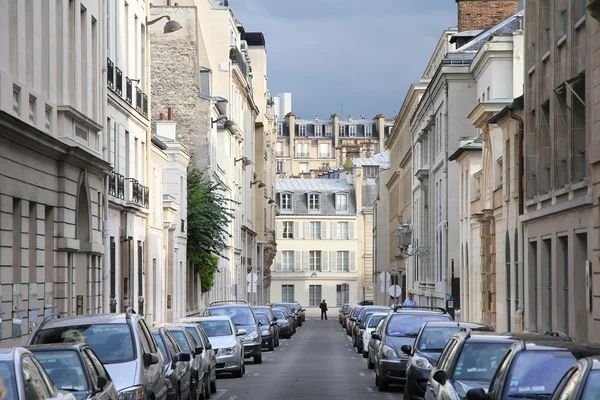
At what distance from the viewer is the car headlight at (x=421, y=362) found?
19578 mm

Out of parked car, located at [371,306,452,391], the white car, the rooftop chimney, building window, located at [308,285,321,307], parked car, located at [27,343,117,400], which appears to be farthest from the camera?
building window, located at [308,285,321,307]

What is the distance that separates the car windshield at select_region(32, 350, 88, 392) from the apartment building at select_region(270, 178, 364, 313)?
10792 cm

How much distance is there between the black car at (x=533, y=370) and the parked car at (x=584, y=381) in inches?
101

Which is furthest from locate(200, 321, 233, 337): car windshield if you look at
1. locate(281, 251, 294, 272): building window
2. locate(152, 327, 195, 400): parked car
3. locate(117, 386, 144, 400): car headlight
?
locate(281, 251, 294, 272): building window

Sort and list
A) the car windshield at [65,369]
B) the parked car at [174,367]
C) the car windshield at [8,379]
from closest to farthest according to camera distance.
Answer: the car windshield at [8,379] → the car windshield at [65,369] → the parked car at [174,367]

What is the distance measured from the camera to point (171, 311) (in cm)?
4806

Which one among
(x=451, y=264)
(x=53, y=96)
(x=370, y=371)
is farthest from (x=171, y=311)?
(x=53, y=96)

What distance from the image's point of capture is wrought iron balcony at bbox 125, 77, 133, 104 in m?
38.3

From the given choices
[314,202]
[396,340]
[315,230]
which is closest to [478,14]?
[396,340]

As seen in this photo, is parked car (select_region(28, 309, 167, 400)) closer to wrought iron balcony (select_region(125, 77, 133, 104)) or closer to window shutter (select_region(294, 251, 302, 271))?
wrought iron balcony (select_region(125, 77, 133, 104))

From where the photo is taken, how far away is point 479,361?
14.7m

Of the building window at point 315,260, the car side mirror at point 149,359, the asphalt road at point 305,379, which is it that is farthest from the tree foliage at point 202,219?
the building window at point 315,260

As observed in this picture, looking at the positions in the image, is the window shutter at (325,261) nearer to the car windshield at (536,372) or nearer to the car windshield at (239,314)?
the car windshield at (239,314)

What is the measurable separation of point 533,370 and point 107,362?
601 centimetres
